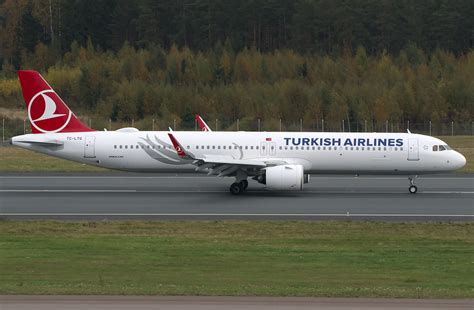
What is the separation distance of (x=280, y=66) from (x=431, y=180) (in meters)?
51.1

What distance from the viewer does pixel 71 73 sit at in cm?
8988

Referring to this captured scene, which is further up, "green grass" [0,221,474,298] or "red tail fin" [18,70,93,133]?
"red tail fin" [18,70,93,133]

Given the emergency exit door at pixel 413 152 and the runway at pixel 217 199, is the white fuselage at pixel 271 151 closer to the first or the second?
the emergency exit door at pixel 413 152

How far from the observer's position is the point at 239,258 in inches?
877

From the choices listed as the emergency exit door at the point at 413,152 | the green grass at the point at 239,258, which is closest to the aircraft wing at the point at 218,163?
the emergency exit door at the point at 413,152

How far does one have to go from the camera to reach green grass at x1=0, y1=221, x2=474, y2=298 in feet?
60.6

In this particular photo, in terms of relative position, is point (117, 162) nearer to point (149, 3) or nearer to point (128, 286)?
point (128, 286)

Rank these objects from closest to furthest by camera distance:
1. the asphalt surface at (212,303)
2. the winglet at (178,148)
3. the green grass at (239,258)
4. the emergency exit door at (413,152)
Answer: the asphalt surface at (212,303)
the green grass at (239,258)
the winglet at (178,148)
the emergency exit door at (413,152)

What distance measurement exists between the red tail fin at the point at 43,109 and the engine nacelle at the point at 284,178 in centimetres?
884

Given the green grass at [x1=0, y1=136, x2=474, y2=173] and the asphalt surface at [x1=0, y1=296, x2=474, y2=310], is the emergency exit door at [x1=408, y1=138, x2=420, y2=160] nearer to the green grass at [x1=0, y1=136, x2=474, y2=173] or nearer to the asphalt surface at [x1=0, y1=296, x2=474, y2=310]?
the green grass at [x1=0, y1=136, x2=474, y2=173]

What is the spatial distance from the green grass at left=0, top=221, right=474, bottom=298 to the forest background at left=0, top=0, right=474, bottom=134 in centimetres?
4482

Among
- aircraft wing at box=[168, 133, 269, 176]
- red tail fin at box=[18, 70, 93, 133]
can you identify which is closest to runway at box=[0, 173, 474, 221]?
aircraft wing at box=[168, 133, 269, 176]

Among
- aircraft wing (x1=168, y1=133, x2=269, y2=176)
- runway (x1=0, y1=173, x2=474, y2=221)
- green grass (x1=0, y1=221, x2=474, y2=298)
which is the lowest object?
green grass (x1=0, y1=221, x2=474, y2=298)

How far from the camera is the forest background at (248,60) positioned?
79125mm
